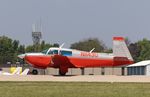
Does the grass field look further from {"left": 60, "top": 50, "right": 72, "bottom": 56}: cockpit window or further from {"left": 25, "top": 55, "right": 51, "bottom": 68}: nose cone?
{"left": 60, "top": 50, "right": 72, "bottom": 56}: cockpit window

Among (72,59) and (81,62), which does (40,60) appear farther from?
(81,62)

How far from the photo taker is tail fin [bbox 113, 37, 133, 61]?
49697mm

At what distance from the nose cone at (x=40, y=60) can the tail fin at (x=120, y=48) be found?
24.3 ft

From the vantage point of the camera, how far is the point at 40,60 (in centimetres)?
4769

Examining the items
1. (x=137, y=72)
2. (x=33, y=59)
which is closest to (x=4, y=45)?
(x=137, y=72)

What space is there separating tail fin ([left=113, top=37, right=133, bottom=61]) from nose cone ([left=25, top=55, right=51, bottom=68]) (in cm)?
741

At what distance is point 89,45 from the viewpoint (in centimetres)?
13388

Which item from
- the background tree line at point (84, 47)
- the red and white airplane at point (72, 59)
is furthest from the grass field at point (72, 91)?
the background tree line at point (84, 47)

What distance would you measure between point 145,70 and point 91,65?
21866mm

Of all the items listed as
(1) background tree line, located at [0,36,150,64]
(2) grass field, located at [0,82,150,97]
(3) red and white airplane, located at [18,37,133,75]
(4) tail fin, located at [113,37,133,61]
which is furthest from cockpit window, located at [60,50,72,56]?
(1) background tree line, located at [0,36,150,64]

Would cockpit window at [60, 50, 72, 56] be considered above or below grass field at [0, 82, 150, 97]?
above

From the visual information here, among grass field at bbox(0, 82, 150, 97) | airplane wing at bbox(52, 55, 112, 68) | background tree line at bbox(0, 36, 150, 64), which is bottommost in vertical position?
grass field at bbox(0, 82, 150, 97)

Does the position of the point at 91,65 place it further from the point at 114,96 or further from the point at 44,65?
the point at 114,96

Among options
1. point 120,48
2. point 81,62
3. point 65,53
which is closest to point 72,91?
point 65,53
